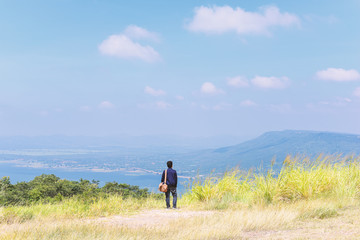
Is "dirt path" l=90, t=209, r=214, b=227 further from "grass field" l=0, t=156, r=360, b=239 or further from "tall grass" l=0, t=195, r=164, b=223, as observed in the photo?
"tall grass" l=0, t=195, r=164, b=223

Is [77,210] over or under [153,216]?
over

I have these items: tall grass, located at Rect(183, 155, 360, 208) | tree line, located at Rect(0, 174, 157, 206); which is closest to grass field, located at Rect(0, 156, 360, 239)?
tall grass, located at Rect(183, 155, 360, 208)

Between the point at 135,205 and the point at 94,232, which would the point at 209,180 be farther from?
the point at 94,232

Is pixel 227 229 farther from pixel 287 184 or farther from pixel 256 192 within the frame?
pixel 287 184

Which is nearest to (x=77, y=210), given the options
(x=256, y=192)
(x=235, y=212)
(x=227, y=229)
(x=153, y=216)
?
(x=153, y=216)

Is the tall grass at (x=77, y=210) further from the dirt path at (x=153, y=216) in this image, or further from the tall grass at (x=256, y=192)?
the dirt path at (x=153, y=216)

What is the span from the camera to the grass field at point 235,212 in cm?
694

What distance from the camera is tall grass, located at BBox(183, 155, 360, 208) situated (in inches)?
435

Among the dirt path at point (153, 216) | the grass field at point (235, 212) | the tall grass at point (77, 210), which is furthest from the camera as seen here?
the tall grass at point (77, 210)

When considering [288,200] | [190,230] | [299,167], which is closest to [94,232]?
[190,230]

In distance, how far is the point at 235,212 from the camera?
929 centimetres

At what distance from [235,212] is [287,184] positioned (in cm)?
266

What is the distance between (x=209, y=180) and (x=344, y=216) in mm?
4971

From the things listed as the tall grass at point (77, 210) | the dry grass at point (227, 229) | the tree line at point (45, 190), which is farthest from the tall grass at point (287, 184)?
the tree line at point (45, 190)
